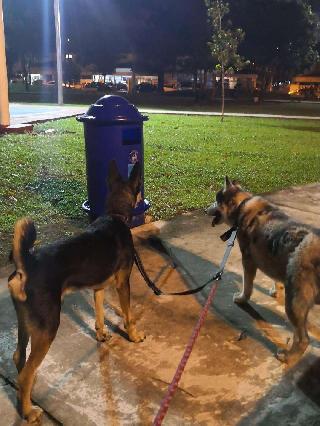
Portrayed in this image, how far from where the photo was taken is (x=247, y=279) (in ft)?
13.2

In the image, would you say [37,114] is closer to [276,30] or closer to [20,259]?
[20,259]

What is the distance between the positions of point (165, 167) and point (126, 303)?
645 cm

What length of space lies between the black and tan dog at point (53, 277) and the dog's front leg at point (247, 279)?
102 centimetres

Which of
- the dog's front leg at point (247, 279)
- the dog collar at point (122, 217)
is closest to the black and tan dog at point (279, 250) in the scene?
the dog's front leg at point (247, 279)

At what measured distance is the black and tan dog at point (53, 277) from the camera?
2.63 m

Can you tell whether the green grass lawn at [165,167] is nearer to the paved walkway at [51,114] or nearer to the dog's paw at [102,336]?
the dog's paw at [102,336]

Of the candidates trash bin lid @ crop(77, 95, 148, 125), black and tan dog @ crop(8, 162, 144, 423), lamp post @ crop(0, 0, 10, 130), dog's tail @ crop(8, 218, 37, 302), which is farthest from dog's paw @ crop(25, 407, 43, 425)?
lamp post @ crop(0, 0, 10, 130)

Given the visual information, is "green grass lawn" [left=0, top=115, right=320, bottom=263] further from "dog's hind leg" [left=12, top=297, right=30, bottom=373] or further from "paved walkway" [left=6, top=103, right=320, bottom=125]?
"paved walkway" [left=6, top=103, right=320, bottom=125]

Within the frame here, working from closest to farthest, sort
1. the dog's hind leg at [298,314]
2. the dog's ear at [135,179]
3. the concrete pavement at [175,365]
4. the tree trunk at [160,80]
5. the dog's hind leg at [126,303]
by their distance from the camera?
the concrete pavement at [175,365], the dog's hind leg at [298,314], the dog's hind leg at [126,303], the dog's ear at [135,179], the tree trunk at [160,80]

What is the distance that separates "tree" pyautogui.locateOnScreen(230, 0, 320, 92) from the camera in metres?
38.5

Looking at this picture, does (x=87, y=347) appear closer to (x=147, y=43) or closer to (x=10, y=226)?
(x=10, y=226)

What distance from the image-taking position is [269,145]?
13156 mm

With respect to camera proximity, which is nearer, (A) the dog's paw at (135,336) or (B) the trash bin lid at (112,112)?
(A) the dog's paw at (135,336)

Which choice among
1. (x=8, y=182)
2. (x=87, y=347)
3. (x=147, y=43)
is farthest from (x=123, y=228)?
(x=147, y=43)
